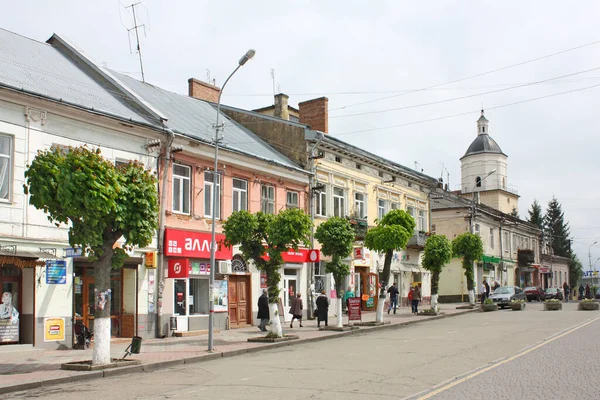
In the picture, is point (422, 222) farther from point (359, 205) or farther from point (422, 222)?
point (359, 205)

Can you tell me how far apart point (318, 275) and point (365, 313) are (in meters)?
4.79

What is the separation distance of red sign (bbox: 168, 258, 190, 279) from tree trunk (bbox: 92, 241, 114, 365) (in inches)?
278

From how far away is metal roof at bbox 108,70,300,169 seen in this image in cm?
2594

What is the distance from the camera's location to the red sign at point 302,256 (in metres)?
28.7

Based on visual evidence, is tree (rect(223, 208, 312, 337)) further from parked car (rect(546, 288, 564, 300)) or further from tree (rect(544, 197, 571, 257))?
tree (rect(544, 197, 571, 257))

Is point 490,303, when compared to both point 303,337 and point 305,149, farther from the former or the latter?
point 303,337

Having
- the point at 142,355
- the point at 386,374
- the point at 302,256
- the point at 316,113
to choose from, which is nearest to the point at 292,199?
the point at 302,256

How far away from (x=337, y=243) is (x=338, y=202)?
9.25m

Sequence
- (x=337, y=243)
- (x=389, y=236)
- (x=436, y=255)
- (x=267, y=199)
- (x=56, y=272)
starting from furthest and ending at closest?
(x=436, y=255)
(x=267, y=199)
(x=389, y=236)
(x=337, y=243)
(x=56, y=272)

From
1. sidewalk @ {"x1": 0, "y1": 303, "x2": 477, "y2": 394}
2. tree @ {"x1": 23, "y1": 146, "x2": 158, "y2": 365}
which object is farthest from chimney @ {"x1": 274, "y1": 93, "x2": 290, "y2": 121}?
tree @ {"x1": 23, "y1": 146, "x2": 158, "y2": 365}

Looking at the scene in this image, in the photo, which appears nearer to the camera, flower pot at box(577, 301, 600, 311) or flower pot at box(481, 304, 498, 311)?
flower pot at box(577, 301, 600, 311)

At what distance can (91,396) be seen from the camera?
11133 millimetres

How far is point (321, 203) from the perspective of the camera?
3216 cm

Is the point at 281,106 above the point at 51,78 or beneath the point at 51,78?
above
